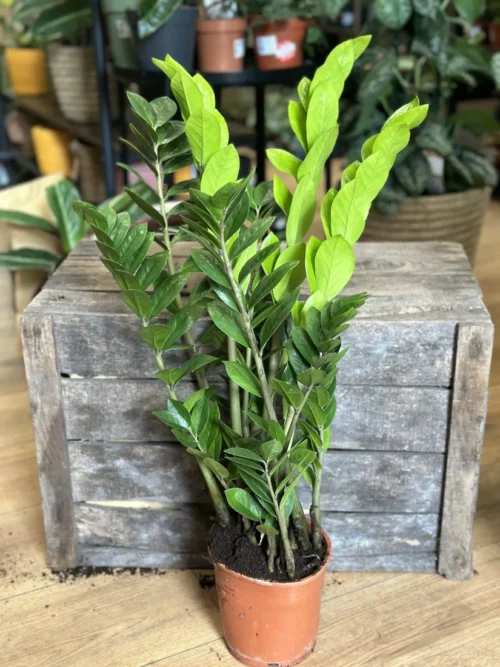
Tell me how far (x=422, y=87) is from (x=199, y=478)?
1623 mm

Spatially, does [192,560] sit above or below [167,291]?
below

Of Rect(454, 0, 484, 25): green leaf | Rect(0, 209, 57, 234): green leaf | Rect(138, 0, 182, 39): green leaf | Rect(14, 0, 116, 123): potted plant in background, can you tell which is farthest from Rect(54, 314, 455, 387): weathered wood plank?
Rect(14, 0, 116, 123): potted plant in background

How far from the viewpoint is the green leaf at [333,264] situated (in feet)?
3.27

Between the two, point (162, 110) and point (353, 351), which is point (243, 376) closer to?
point (353, 351)

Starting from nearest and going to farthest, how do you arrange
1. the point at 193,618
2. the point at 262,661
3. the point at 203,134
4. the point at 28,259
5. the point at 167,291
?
the point at 203,134, the point at 167,291, the point at 262,661, the point at 193,618, the point at 28,259

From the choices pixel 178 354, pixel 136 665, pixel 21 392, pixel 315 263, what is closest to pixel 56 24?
pixel 21 392

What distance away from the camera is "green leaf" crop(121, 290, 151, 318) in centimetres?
102

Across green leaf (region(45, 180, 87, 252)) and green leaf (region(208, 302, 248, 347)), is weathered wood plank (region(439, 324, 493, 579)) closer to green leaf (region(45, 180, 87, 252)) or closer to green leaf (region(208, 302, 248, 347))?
green leaf (region(208, 302, 248, 347))

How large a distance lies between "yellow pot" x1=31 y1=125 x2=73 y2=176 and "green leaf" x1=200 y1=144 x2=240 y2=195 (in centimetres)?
252

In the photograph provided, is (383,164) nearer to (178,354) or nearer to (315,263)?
(315,263)

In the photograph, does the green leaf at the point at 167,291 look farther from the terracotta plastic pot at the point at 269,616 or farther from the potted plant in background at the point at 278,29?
Result: the potted plant in background at the point at 278,29

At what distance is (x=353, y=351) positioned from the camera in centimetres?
121

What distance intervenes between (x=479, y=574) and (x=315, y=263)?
0.67 metres

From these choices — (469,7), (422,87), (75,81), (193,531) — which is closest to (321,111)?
(193,531)
